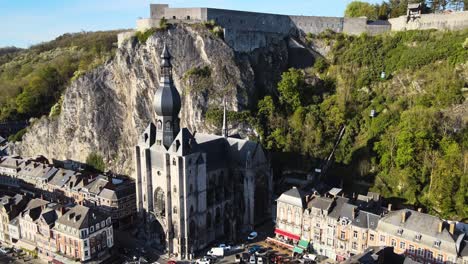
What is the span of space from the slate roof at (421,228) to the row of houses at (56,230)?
25194 mm

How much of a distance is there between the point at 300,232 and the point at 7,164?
43220 mm

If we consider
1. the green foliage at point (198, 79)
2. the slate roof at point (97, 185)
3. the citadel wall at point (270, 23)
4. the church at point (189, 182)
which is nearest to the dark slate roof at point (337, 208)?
the church at point (189, 182)

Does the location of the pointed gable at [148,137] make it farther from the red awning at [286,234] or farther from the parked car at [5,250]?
the parked car at [5,250]

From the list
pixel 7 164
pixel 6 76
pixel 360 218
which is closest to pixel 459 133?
pixel 360 218

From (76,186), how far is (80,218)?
509 inches

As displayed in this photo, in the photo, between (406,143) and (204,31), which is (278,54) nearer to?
(204,31)

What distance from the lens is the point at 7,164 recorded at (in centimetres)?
5369

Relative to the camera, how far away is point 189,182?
34.4m

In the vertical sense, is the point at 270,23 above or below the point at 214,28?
above

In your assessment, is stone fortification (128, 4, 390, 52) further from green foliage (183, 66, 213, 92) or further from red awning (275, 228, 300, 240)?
red awning (275, 228, 300, 240)

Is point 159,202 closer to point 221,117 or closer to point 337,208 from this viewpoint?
point 337,208

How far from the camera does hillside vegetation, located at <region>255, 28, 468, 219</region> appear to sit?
41406 mm

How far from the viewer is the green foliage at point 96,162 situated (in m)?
58.8

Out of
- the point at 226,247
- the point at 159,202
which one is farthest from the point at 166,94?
the point at 226,247
